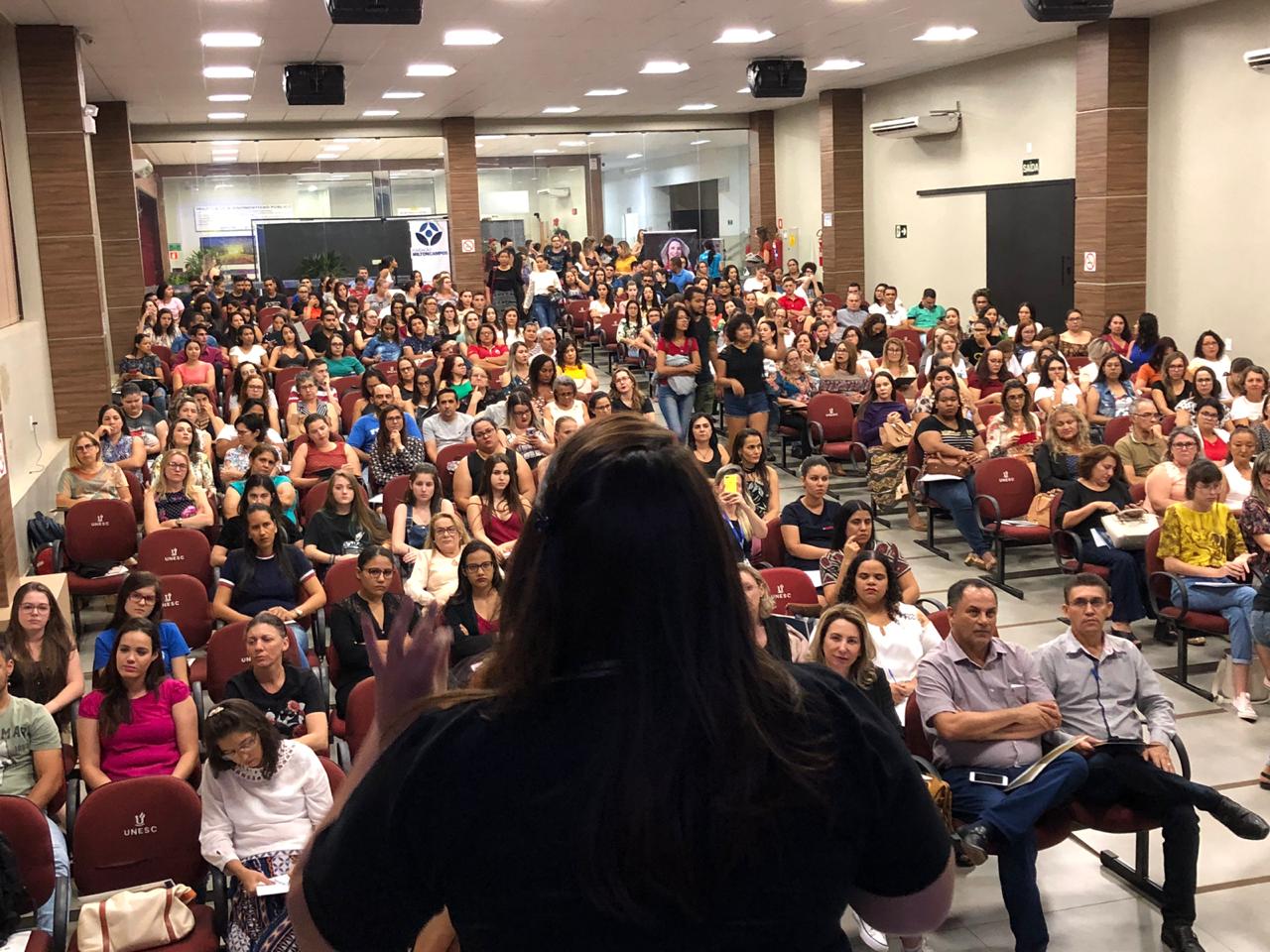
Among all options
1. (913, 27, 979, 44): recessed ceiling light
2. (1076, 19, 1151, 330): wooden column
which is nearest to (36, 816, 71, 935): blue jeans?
(1076, 19, 1151, 330): wooden column

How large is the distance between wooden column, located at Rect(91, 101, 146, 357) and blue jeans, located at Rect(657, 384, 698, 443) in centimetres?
960

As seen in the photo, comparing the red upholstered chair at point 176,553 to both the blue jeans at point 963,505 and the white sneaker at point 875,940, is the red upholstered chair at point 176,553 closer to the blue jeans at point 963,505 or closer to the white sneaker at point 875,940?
the white sneaker at point 875,940

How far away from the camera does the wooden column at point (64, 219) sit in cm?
1145

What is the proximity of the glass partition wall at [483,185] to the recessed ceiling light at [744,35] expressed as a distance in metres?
8.91

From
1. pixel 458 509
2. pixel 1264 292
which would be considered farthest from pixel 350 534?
pixel 1264 292

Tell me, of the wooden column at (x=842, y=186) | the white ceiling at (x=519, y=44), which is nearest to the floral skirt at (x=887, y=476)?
the white ceiling at (x=519, y=44)

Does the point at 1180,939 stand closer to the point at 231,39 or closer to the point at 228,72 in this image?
the point at 231,39

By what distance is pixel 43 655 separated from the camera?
227 inches

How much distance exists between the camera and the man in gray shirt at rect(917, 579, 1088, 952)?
170 inches

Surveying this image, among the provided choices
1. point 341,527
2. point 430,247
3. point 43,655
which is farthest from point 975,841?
point 430,247

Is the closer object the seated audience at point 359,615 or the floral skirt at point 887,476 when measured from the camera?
the seated audience at point 359,615

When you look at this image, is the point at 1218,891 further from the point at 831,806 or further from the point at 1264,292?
the point at 1264,292

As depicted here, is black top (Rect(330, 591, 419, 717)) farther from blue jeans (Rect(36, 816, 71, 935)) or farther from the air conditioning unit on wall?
the air conditioning unit on wall

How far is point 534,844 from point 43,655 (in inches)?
209
